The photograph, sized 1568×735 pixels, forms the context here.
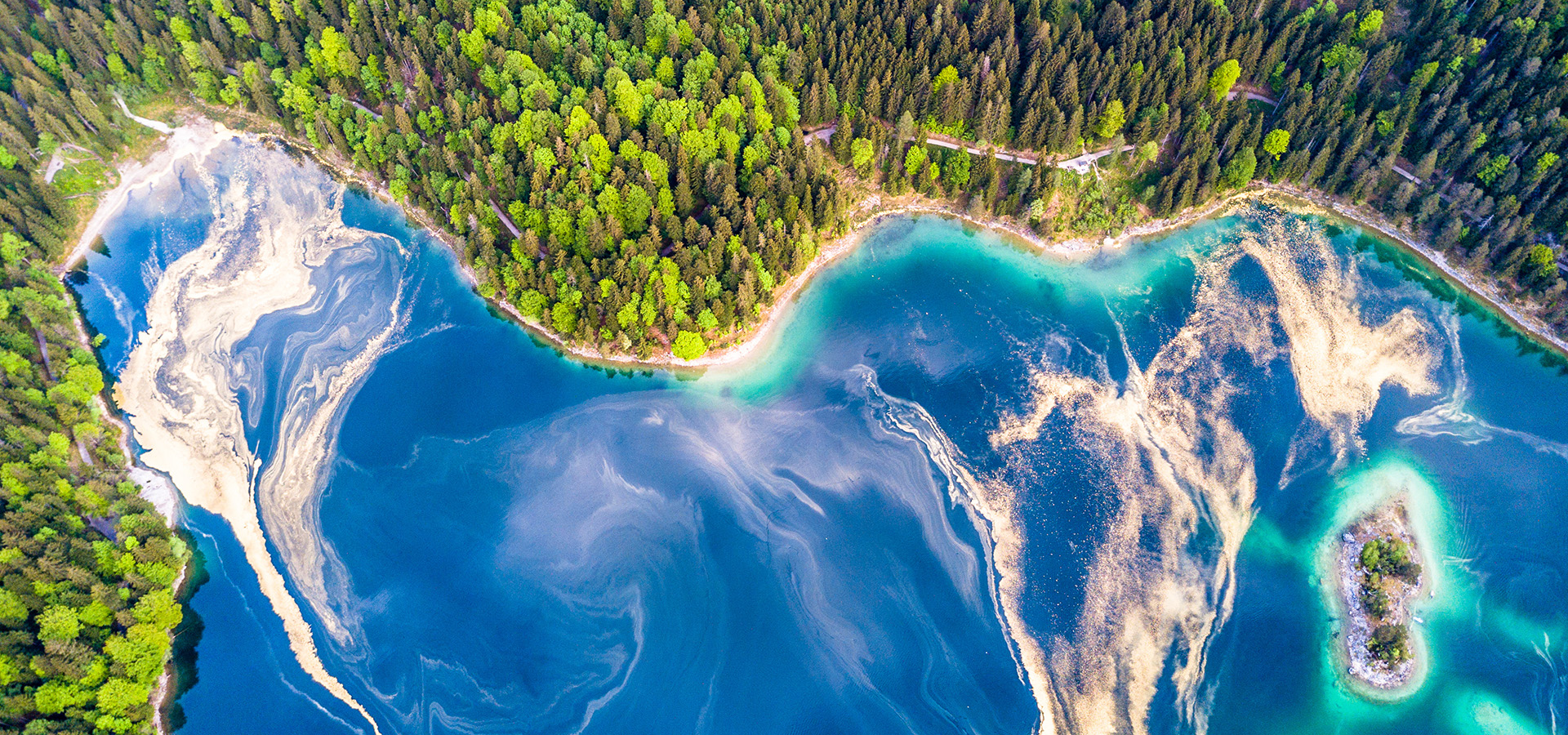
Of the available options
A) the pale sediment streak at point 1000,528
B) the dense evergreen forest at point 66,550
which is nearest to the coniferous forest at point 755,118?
the dense evergreen forest at point 66,550

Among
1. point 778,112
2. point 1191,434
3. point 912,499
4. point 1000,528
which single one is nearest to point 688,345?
point 912,499

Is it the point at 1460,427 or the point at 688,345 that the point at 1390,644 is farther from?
the point at 688,345

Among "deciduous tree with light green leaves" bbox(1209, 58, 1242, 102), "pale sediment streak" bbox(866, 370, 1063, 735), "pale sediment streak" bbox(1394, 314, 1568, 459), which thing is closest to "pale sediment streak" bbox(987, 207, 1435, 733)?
"pale sediment streak" bbox(866, 370, 1063, 735)

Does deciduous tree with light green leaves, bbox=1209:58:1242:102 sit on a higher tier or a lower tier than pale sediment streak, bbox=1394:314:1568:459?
higher

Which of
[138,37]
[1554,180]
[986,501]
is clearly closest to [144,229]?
[138,37]

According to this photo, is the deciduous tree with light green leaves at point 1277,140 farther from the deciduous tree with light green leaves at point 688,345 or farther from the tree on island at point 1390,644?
the deciduous tree with light green leaves at point 688,345

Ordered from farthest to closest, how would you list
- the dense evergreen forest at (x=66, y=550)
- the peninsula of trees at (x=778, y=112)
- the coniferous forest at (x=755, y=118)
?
the peninsula of trees at (x=778, y=112) → the coniferous forest at (x=755, y=118) → the dense evergreen forest at (x=66, y=550)

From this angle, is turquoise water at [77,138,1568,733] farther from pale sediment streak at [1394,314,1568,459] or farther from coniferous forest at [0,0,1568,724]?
coniferous forest at [0,0,1568,724]
